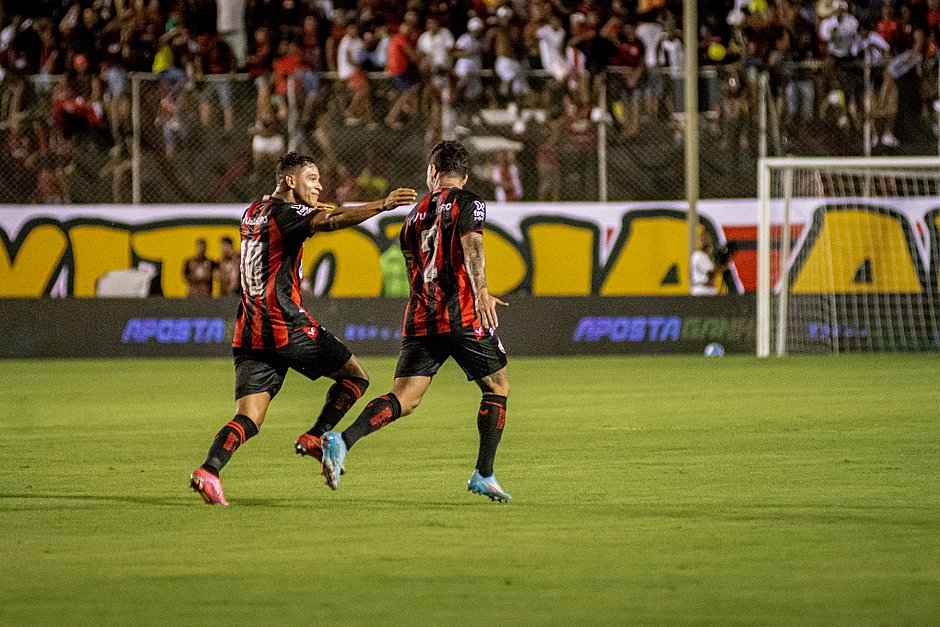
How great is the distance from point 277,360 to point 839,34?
57.0ft

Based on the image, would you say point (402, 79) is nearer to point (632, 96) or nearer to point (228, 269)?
point (632, 96)

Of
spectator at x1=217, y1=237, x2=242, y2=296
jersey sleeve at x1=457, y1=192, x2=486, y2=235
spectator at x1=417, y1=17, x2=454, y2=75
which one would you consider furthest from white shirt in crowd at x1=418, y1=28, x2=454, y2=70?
jersey sleeve at x1=457, y1=192, x2=486, y2=235

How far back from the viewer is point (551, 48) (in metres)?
23.3

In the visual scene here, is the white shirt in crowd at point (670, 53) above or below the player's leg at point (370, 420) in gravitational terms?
above

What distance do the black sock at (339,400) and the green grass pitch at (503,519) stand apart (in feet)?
1.31

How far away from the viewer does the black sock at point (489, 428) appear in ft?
25.9

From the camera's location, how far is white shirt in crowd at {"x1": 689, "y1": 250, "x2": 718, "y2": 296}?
73.9ft

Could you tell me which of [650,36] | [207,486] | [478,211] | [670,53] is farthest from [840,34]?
[207,486]

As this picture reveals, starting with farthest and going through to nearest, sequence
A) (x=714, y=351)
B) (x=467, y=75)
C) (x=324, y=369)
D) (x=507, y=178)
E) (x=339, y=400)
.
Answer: (x=507, y=178) → (x=467, y=75) → (x=714, y=351) → (x=339, y=400) → (x=324, y=369)

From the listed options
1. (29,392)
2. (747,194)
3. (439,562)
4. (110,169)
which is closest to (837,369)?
(747,194)

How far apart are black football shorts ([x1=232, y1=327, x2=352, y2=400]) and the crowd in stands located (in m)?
14.6

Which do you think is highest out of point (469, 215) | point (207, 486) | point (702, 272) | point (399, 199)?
point (399, 199)

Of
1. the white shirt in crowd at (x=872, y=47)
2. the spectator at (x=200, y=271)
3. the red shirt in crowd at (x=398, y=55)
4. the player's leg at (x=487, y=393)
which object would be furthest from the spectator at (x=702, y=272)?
the player's leg at (x=487, y=393)

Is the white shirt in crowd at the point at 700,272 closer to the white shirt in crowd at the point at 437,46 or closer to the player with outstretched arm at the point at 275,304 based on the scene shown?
the white shirt in crowd at the point at 437,46
